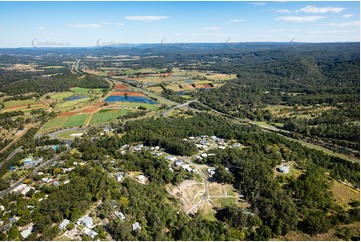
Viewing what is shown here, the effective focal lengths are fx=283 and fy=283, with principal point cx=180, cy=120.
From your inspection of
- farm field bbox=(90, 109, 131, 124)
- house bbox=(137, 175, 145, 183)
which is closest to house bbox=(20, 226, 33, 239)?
house bbox=(137, 175, 145, 183)

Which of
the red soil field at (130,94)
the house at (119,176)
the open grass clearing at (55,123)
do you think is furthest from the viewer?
the red soil field at (130,94)

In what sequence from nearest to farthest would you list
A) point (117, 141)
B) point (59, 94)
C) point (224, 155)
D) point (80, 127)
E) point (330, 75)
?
point (224, 155), point (117, 141), point (80, 127), point (59, 94), point (330, 75)

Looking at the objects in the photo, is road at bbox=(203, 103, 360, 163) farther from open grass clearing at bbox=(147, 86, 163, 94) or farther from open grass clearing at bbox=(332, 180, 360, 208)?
open grass clearing at bbox=(147, 86, 163, 94)

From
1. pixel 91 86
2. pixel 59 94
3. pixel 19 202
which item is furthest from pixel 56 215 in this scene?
pixel 91 86

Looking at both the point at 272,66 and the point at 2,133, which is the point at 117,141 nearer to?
the point at 2,133

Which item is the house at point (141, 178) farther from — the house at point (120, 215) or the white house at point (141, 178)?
the house at point (120, 215)

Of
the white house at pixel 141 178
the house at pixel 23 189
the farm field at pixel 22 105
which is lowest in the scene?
the white house at pixel 141 178

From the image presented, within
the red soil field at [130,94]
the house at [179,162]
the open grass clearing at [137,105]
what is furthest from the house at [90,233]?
the red soil field at [130,94]
